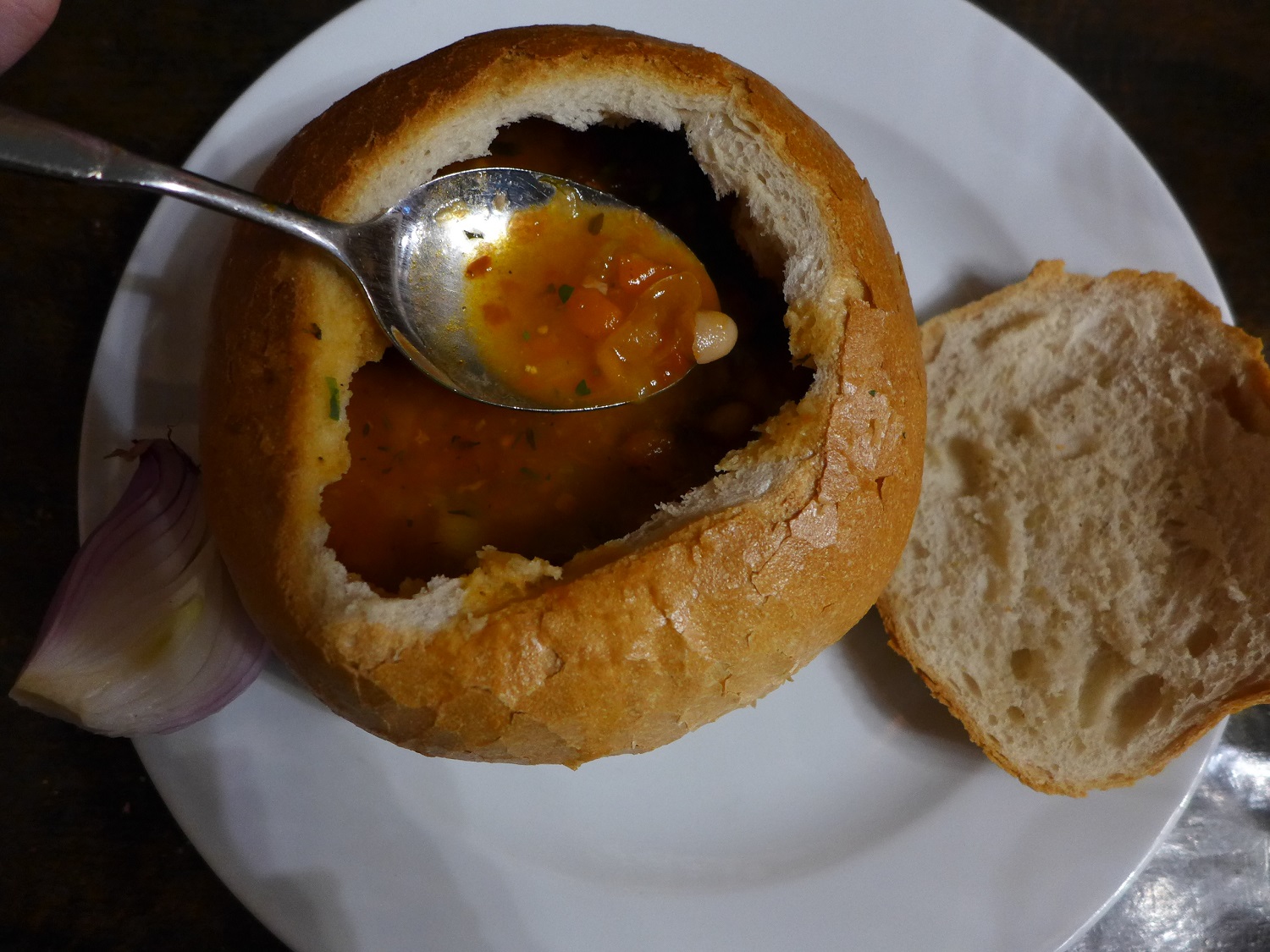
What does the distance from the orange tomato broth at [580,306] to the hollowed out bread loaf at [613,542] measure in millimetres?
155

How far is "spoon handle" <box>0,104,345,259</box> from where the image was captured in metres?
1.04

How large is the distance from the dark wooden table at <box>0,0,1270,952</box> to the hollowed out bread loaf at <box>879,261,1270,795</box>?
0.51 m

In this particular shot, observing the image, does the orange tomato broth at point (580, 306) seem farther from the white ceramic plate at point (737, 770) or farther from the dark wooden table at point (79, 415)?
the dark wooden table at point (79, 415)

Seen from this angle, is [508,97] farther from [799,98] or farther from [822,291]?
[799,98]

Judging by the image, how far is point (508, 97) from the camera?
4.09ft

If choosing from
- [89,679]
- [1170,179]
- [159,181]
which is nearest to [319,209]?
[159,181]

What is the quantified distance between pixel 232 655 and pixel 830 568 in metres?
1.07

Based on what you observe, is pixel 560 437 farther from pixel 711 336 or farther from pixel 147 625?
pixel 147 625

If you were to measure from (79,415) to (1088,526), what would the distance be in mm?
2167

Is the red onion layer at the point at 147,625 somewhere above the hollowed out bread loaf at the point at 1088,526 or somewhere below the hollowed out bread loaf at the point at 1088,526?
below

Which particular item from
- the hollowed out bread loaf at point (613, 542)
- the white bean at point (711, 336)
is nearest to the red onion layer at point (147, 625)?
the hollowed out bread loaf at point (613, 542)

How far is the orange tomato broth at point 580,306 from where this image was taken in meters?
1.32

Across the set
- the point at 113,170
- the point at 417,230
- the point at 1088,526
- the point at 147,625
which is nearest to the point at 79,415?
the point at 147,625

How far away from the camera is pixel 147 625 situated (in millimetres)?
1449
